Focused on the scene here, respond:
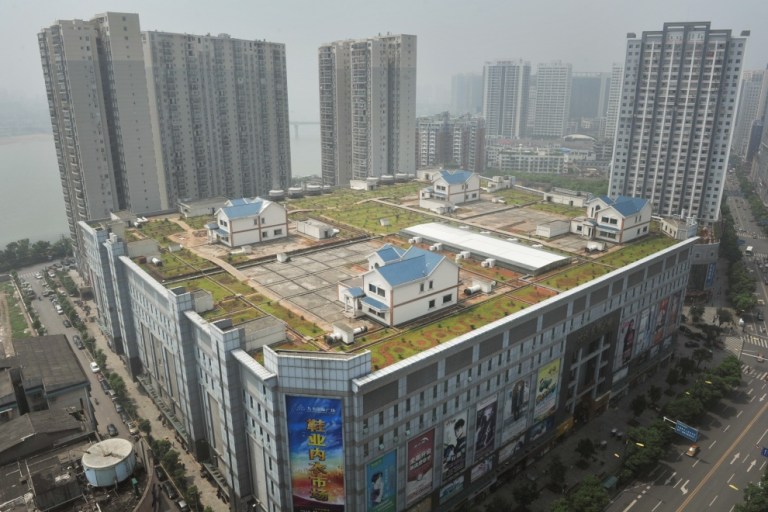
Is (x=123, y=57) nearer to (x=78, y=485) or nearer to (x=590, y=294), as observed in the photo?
(x=78, y=485)

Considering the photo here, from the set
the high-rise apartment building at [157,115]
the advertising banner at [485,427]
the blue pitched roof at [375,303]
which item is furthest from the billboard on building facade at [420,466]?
the high-rise apartment building at [157,115]

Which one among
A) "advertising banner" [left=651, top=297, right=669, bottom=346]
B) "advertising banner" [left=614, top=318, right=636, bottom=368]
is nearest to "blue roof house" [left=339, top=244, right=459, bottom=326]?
"advertising banner" [left=614, top=318, right=636, bottom=368]

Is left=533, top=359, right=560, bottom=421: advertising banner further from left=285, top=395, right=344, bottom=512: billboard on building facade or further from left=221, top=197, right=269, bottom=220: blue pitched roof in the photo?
left=221, top=197, right=269, bottom=220: blue pitched roof

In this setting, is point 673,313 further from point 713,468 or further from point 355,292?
point 355,292

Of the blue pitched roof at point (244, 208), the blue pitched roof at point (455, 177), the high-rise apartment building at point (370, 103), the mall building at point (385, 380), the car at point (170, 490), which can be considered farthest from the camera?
the high-rise apartment building at point (370, 103)

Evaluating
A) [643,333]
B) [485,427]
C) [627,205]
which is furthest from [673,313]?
[485,427]

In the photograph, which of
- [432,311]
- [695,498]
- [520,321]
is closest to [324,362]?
[432,311]

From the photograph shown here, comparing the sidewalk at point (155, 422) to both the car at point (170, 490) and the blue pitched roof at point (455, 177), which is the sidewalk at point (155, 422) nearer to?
the car at point (170, 490)
